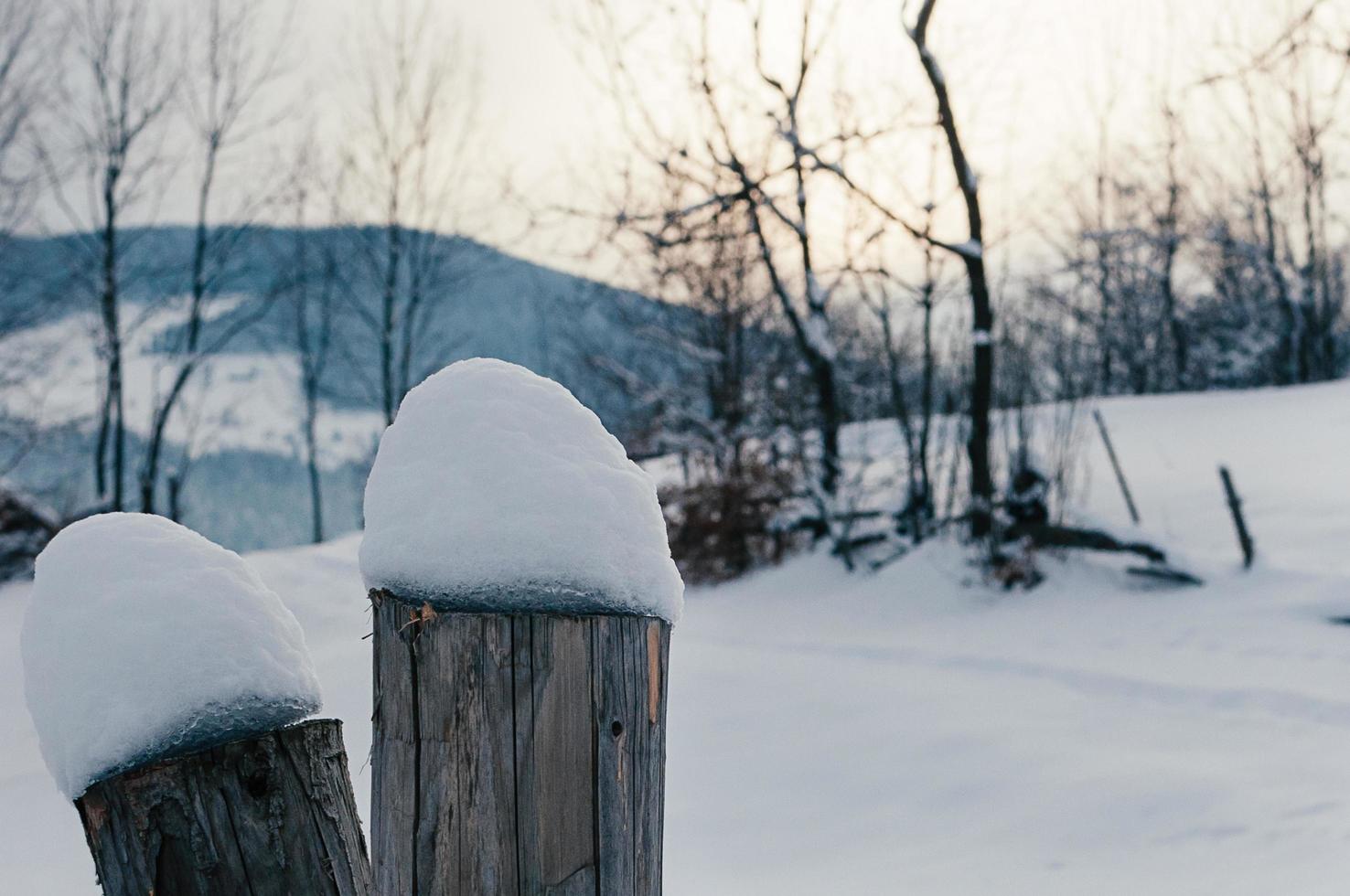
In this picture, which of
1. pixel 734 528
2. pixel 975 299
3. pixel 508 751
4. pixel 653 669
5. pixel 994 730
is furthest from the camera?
pixel 734 528

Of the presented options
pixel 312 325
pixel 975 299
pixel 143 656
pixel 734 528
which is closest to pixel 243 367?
pixel 312 325

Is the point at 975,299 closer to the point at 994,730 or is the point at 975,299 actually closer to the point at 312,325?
the point at 994,730

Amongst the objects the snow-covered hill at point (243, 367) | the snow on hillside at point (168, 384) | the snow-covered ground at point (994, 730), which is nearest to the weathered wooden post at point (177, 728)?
the snow-covered ground at point (994, 730)

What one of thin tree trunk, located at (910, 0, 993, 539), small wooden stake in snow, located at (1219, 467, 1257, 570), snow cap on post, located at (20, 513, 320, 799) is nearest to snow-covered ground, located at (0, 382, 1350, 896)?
small wooden stake in snow, located at (1219, 467, 1257, 570)

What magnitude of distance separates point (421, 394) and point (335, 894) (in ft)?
2.47

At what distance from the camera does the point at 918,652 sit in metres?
6.54

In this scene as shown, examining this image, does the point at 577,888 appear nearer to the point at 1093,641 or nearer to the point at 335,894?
the point at 335,894

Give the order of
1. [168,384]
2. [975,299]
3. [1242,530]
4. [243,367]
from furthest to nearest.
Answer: [243,367]
[168,384]
[975,299]
[1242,530]

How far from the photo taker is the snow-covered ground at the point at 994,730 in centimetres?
348

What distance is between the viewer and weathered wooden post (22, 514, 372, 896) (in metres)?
1.25

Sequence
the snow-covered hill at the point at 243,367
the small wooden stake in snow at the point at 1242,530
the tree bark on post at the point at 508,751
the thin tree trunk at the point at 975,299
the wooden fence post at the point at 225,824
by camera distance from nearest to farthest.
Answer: the tree bark on post at the point at 508,751, the wooden fence post at the point at 225,824, the small wooden stake in snow at the point at 1242,530, the thin tree trunk at the point at 975,299, the snow-covered hill at the point at 243,367

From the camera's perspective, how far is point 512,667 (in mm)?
1090

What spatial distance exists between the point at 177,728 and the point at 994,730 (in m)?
4.28

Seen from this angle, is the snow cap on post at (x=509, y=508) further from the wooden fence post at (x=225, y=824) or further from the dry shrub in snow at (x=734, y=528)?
the dry shrub in snow at (x=734, y=528)
